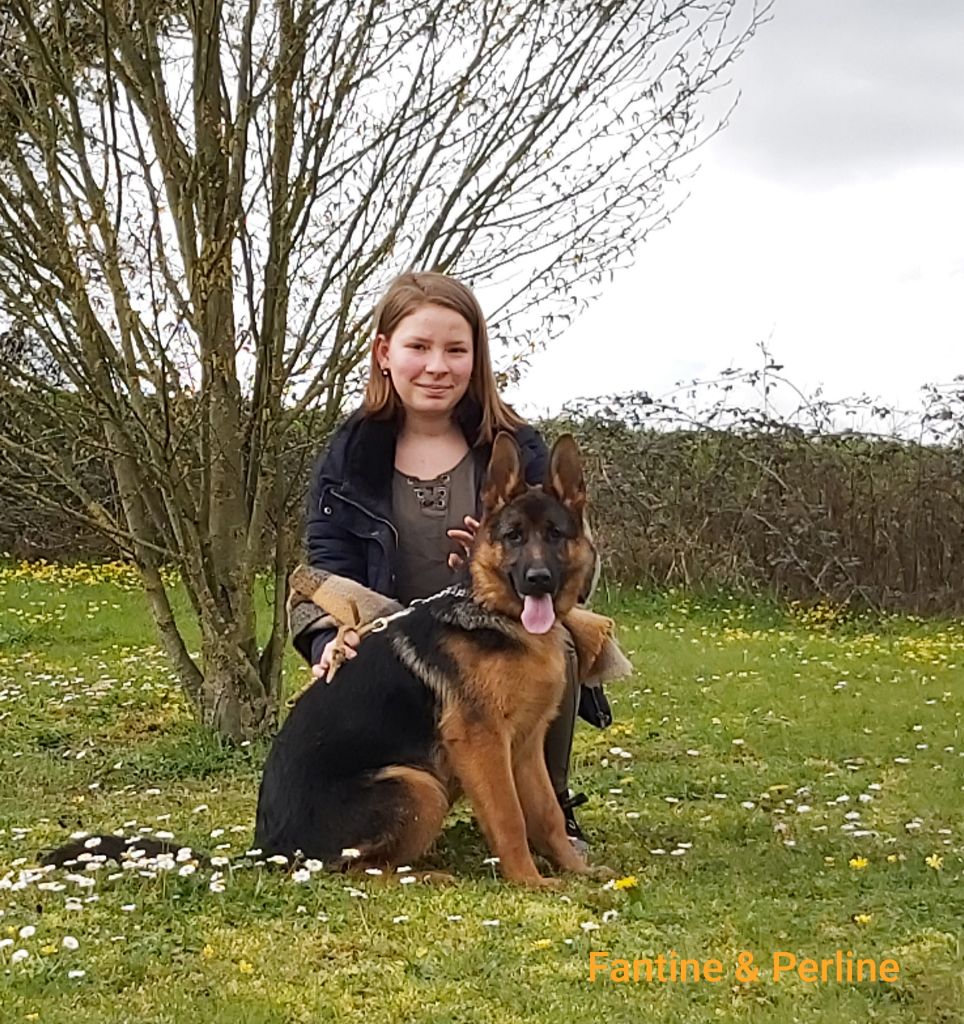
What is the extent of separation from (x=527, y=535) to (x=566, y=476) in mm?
283

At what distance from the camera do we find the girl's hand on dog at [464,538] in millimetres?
5371

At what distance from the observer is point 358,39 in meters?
7.64

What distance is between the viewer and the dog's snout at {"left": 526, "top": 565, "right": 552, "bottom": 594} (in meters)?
5.03

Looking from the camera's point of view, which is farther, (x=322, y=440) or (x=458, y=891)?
(x=322, y=440)

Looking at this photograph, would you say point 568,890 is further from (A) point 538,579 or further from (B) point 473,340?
(B) point 473,340

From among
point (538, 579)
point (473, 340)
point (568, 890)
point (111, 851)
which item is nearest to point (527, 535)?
point (538, 579)

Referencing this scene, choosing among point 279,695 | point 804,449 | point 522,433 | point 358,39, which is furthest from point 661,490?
point 522,433

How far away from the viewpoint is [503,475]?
5145mm

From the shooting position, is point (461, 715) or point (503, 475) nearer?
point (461, 715)

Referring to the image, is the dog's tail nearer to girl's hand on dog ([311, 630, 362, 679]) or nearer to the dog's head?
girl's hand on dog ([311, 630, 362, 679])

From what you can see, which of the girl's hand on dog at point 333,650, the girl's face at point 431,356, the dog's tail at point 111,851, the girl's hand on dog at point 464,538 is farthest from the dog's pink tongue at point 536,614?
the dog's tail at point 111,851

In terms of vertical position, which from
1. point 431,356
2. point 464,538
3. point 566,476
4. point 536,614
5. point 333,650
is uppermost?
point 431,356

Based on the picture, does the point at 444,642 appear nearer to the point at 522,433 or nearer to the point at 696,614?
the point at 522,433

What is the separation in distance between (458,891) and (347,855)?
0.45 meters
